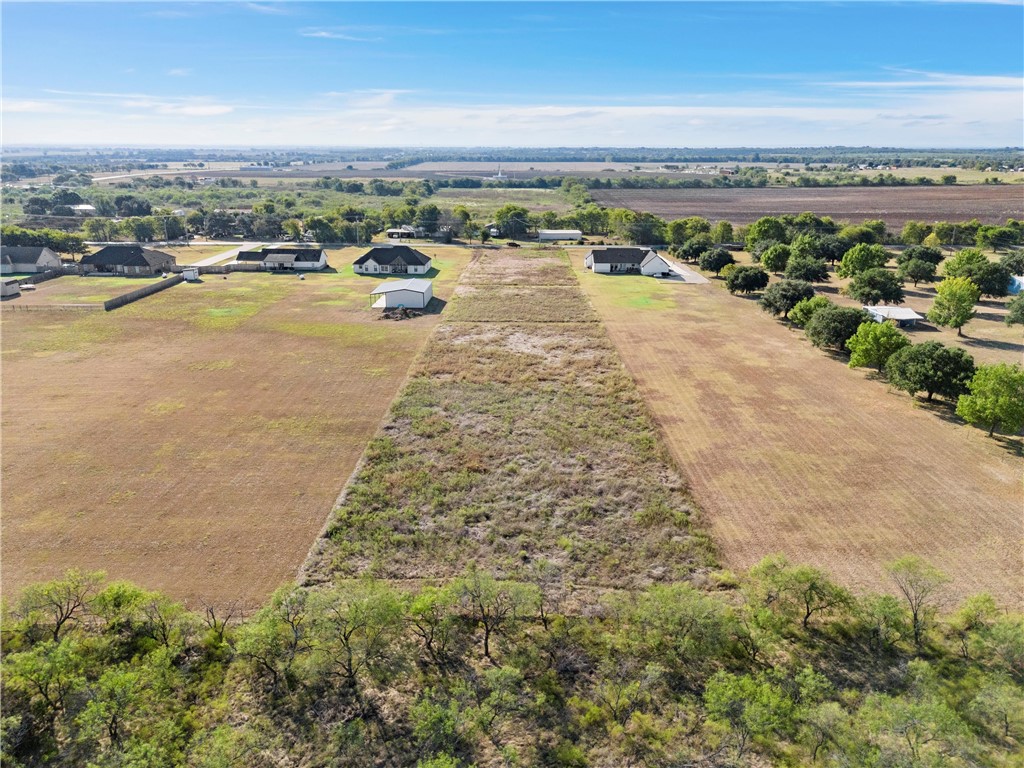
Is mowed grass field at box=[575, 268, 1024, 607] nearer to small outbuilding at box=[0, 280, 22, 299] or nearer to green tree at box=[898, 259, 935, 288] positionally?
green tree at box=[898, 259, 935, 288]

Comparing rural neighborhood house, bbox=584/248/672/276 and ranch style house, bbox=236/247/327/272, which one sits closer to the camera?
ranch style house, bbox=236/247/327/272

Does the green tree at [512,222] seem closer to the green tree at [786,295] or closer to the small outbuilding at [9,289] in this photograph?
the green tree at [786,295]

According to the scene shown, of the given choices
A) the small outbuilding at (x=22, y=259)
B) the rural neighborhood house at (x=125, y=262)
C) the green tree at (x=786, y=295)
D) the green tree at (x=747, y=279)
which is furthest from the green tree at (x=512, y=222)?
the small outbuilding at (x=22, y=259)

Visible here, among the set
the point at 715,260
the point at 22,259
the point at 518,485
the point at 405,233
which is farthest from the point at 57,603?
the point at 405,233

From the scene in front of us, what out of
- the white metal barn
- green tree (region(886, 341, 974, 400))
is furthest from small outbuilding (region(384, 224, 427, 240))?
green tree (region(886, 341, 974, 400))

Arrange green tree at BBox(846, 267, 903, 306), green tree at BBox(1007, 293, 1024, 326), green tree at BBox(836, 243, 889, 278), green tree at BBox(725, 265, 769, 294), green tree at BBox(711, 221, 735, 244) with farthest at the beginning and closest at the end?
green tree at BBox(711, 221, 735, 244) < green tree at BBox(836, 243, 889, 278) < green tree at BBox(725, 265, 769, 294) < green tree at BBox(846, 267, 903, 306) < green tree at BBox(1007, 293, 1024, 326)

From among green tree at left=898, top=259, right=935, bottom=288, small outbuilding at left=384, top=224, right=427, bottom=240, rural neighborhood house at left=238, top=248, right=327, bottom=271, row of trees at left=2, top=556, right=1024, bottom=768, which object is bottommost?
row of trees at left=2, top=556, right=1024, bottom=768

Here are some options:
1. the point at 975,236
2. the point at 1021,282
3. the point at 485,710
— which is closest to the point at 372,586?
the point at 485,710

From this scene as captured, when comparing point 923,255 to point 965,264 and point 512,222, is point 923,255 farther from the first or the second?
point 512,222
